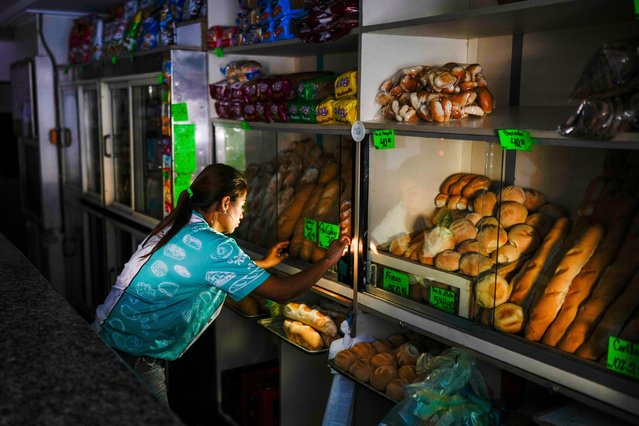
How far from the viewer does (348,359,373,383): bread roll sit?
228 centimetres

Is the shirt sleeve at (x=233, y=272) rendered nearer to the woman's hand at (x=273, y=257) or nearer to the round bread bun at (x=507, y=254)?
the woman's hand at (x=273, y=257)

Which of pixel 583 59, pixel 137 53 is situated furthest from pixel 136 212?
pixel 583 59

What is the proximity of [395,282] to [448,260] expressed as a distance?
25cm

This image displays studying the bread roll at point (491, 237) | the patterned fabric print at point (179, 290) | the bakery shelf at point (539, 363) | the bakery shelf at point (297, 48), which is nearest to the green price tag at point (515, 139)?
the bread roll at point (491, 237)

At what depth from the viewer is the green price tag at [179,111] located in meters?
3.29

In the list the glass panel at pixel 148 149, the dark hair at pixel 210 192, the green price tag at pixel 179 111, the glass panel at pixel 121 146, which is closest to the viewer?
the dark hair at pixel 210 192

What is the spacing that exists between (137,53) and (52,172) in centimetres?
207

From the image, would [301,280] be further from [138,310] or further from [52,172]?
[52,172]

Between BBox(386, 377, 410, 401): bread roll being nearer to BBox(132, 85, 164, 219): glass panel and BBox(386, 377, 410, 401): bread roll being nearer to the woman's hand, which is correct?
the woman's hand

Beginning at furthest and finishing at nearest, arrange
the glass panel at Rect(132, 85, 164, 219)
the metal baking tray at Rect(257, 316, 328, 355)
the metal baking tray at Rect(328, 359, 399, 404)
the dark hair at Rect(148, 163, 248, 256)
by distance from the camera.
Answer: the glass panel at Rect(132, 85, 164, 219) → the metal baking tray at Rect(257, 316, 328, 355) → the dark hair at Rect(148, 163, 248, 256) → the metal baking tray at Rect(328, 359, 399, 404)

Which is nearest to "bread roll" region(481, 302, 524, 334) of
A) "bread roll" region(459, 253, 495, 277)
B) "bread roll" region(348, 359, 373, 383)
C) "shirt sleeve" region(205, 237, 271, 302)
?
"bread roll" region(459, 253, 495, 277)

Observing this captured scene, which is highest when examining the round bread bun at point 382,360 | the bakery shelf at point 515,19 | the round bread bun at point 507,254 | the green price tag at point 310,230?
the bakery shelf at point 515,19

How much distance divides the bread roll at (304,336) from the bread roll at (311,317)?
0.08 ft

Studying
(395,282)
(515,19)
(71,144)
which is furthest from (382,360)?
(71,144)
